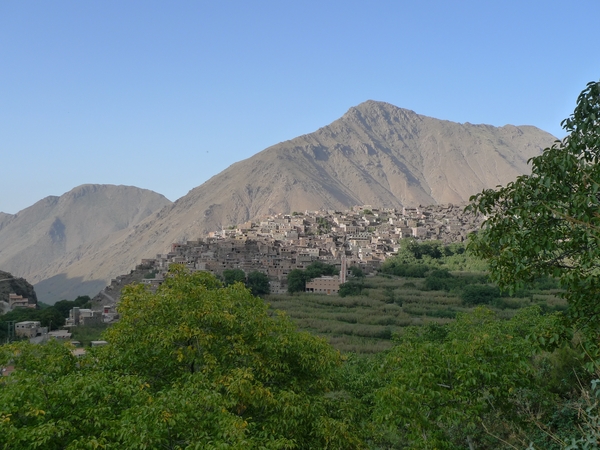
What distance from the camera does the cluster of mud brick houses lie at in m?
53.7

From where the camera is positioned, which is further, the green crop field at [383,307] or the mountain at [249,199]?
the mountain at [249,199]

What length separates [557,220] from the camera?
231 inches

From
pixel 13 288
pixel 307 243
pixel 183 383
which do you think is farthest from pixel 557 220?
pixel 307 243

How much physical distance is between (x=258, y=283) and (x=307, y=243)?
22.0m

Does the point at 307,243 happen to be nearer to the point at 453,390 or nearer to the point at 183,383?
the point at 453,390

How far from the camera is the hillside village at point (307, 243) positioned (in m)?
53.5

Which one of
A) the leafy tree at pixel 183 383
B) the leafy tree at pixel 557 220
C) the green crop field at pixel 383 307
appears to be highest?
the leafy tree at pixel 557 220

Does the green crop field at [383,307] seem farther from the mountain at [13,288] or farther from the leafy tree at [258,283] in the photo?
the mountain at [13,288]

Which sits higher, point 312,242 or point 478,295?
point 312,242

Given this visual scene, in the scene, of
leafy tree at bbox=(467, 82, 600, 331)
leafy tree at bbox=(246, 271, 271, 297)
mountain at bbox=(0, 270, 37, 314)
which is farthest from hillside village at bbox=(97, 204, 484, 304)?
leafy tree at bbox=(467, 82, 600, 331)

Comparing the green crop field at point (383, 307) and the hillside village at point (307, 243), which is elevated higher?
the hillside village at point (307, 243)

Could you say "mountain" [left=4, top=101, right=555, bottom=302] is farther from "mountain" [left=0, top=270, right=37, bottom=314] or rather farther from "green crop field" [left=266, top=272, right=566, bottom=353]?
"green crop field" [left=266, top=272, right=566, bottom=353]

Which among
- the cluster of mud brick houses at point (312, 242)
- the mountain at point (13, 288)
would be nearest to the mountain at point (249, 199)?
the cluster of mud brick houses at point (312, 242)

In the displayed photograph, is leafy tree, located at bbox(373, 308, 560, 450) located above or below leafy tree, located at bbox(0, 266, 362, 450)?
below
